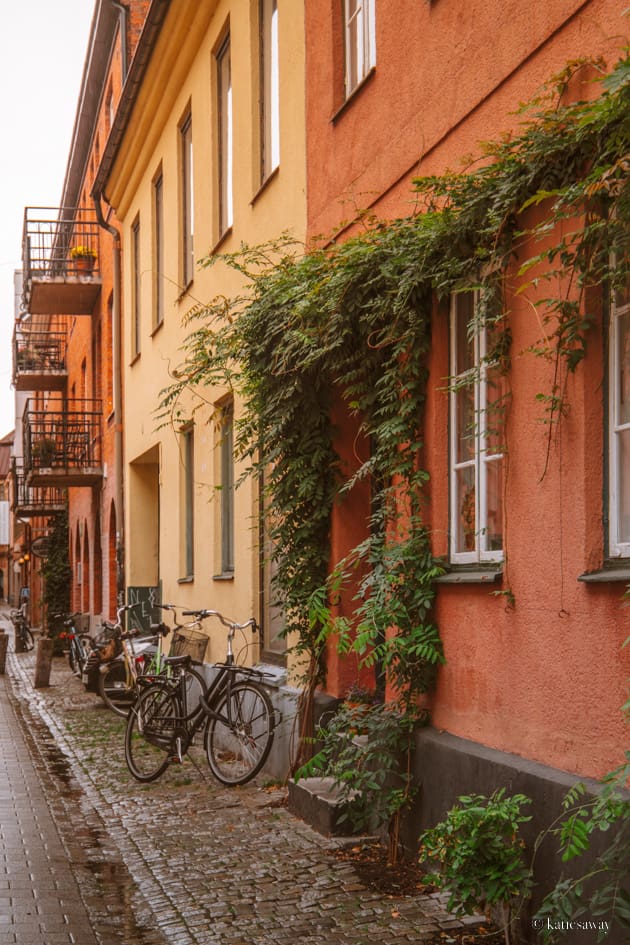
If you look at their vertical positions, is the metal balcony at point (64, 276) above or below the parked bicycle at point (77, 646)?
above

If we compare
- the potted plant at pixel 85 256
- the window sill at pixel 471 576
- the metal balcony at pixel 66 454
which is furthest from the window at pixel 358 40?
the potted plant at pixel 85 256

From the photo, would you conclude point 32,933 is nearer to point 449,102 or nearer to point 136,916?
point 136,916

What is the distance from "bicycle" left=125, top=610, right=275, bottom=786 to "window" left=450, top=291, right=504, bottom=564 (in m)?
3.04

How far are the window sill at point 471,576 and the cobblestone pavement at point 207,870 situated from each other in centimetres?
155

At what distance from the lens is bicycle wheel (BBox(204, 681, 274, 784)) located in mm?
9234

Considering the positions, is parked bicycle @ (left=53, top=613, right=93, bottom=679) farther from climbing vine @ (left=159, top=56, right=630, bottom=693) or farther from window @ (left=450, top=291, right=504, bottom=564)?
window @ (left=450, top=291, right=504, bottom=564)

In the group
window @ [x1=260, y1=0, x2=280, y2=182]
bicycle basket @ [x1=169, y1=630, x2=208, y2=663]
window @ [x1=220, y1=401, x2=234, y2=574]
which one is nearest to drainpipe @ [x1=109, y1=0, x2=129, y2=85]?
window @ [x1=260, y1=0, x2=280, y2=182]

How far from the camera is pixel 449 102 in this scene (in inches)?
267

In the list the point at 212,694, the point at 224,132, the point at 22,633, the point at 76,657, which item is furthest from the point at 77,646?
the point at 22,633

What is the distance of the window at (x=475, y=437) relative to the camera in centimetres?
598

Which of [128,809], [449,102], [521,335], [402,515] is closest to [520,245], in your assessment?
[521,335]

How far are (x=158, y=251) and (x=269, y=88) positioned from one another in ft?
20.9

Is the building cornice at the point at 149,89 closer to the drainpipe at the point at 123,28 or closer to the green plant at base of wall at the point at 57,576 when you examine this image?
the drainpipe at the point at 123,28

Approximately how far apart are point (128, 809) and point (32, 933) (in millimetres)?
3337
